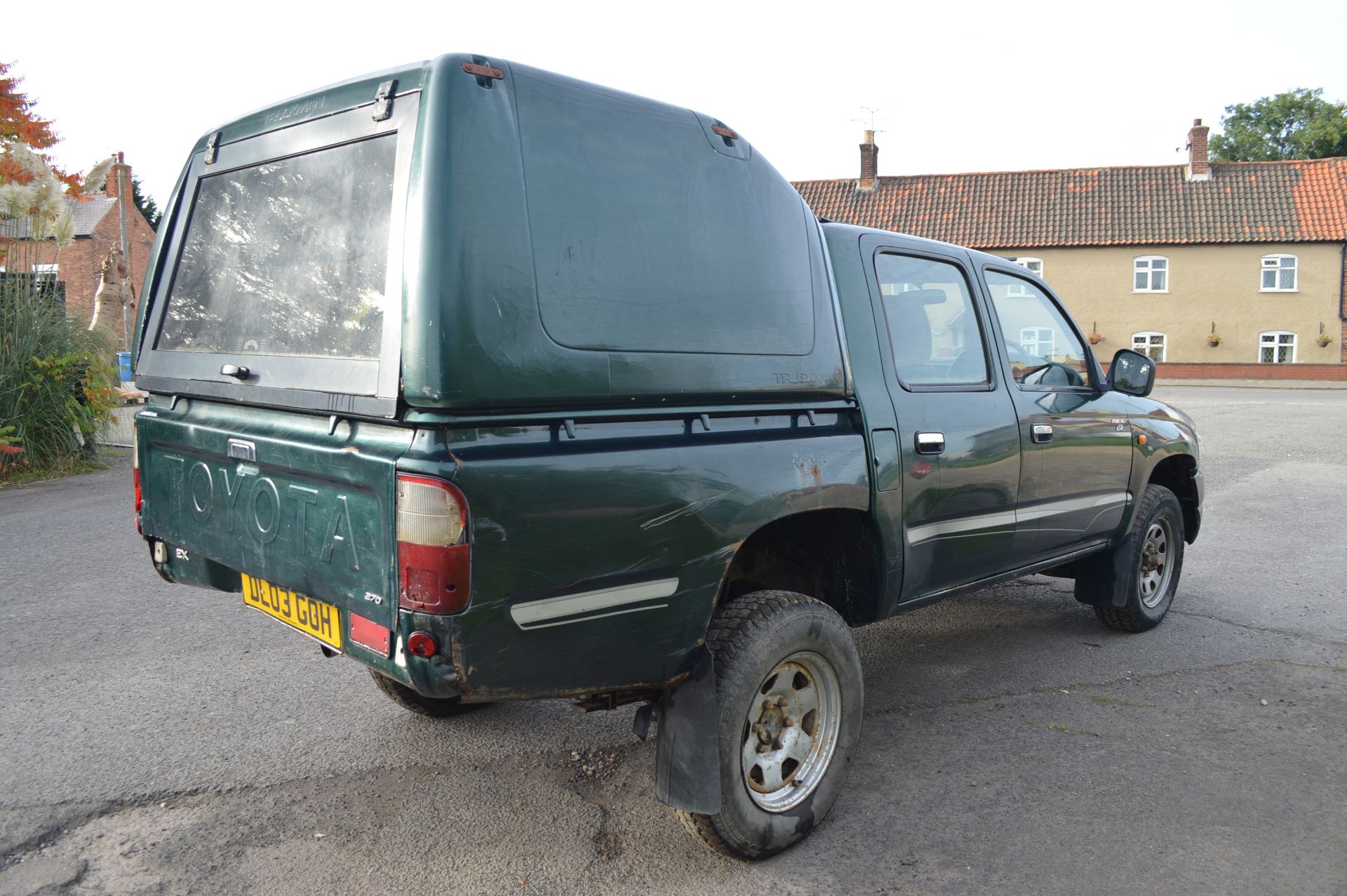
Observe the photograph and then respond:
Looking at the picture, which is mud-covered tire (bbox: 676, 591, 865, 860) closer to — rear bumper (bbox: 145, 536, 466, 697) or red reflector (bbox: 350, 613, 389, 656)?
rear bumper (bbox: 145, 536, 466, 697)

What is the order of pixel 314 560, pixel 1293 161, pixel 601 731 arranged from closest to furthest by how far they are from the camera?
pixel 314 560
pixel 601 731
pixel 1293 161

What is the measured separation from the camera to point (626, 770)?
11.8 feet

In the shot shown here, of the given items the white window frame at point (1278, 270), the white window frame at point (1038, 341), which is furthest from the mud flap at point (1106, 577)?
the white window frame at point (1278, 270)

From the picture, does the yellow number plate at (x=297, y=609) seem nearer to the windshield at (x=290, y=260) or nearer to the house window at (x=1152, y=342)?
the windshield at (x=290, y=260)

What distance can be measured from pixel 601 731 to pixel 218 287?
2157 mm

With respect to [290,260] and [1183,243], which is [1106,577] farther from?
[1183,243]

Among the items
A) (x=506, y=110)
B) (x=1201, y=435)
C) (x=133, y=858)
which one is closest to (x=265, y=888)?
(x=133, y=858)

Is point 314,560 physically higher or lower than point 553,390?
lower

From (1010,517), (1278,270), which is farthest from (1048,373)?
(1278,270)

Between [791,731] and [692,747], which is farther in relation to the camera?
[791,731]

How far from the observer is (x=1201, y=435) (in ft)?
48.6

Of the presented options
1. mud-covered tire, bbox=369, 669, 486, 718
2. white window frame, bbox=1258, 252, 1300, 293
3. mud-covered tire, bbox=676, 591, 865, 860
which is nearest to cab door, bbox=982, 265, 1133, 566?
mud-covered tire, bbox=676, 591, 865, 860

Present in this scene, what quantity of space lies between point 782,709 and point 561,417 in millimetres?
1276

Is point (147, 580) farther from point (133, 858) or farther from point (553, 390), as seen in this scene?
point (553, 390)
